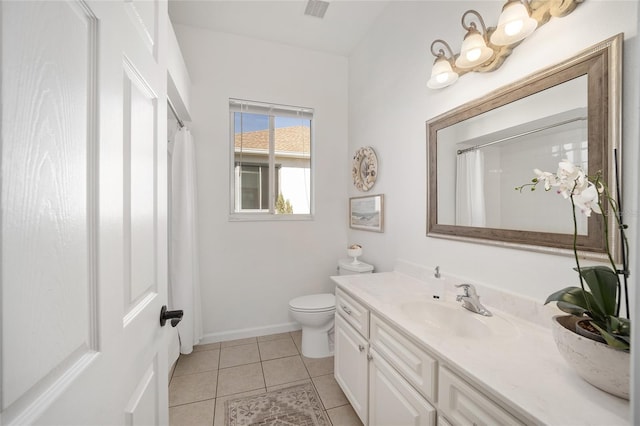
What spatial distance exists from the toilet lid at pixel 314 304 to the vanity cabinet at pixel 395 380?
438mm

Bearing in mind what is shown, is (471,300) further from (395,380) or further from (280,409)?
(280,409)

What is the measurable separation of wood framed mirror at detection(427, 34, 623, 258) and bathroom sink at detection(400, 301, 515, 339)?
0.35m

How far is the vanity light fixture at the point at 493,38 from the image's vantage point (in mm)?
1063

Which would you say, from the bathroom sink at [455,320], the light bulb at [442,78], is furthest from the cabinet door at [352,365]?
the light bulb at [442,78]

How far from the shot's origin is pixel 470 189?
1435 millimetres

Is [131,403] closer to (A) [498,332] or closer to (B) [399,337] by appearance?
(B) [399,337]

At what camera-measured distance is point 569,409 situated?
636 mm

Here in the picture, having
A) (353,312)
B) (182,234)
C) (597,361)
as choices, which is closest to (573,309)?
(597,361)

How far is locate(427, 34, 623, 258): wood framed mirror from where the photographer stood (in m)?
0.90

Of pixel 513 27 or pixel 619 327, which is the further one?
pixel 513 27

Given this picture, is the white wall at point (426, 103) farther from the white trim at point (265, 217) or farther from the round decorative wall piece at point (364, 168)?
the white trim at point (265, 217)

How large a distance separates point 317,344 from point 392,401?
117cm

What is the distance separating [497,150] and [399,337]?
0.99 metres

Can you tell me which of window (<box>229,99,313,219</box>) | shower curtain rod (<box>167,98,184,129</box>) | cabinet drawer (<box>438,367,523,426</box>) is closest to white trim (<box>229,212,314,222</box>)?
A: window (<box>229,99,313,219</box>)
